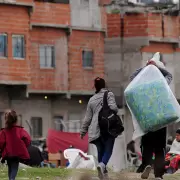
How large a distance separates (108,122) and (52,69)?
31.8m

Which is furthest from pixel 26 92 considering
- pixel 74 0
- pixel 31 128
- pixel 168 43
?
pixel 168 43

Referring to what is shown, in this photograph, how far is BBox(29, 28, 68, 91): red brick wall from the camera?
162ft

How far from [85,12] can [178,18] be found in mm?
6072

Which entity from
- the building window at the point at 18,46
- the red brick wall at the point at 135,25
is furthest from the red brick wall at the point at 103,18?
the building window at the point at 18,46

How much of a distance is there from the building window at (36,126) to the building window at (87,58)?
13.2ft

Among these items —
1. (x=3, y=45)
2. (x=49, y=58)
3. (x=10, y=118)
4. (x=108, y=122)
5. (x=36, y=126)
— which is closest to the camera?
(x=10, y=118)

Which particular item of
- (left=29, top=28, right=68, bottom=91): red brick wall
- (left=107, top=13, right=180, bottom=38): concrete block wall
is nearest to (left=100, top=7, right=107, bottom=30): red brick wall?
(left=107, top=13, right=180, bottom=38): concrete block wall

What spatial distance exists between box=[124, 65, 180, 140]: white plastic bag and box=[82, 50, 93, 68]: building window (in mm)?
34001

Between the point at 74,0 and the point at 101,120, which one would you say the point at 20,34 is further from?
the point at 101,120

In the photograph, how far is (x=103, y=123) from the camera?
18.2 m

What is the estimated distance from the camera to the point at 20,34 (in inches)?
1879

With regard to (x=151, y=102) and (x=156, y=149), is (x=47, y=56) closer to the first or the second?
(x=151, y=102)

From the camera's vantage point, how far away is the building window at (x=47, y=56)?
50000 millimetres

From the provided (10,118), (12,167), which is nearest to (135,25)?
(12,167)
